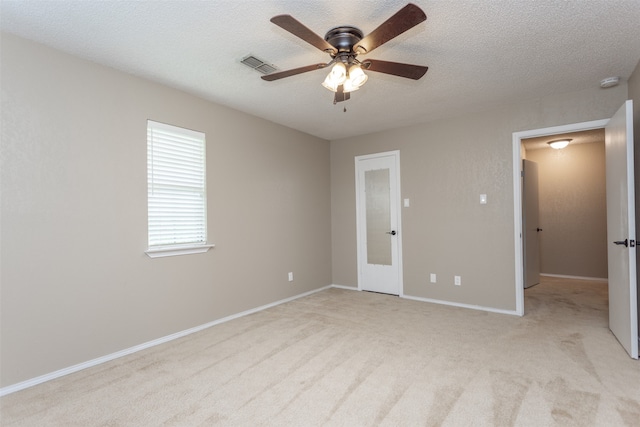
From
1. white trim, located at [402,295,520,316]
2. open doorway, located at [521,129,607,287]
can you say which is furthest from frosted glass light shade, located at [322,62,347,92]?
open doorway, located at [521,129,607,287]

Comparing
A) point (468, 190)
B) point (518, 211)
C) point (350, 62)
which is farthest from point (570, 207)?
point (350, 62)

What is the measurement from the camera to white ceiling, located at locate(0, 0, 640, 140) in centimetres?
207

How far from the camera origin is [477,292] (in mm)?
4160

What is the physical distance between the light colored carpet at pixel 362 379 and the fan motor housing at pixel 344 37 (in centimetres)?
231

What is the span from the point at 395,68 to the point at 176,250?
8.49 ft

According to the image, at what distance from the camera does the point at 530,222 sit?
549 cm

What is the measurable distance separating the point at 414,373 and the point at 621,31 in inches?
114

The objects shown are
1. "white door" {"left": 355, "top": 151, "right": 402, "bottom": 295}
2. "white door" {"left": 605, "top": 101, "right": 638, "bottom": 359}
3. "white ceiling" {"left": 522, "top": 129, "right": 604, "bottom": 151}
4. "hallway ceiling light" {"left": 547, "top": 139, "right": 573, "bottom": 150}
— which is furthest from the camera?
"hallway ceiling light" {"left": 547, "top": 139, "right": 573, "bottom": 150}

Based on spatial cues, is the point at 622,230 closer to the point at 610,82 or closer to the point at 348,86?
the point at 610,82

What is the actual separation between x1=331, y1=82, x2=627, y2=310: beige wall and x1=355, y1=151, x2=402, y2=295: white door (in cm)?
13

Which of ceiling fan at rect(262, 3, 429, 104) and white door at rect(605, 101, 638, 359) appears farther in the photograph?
white door at rect(605, 101, 638, 359)

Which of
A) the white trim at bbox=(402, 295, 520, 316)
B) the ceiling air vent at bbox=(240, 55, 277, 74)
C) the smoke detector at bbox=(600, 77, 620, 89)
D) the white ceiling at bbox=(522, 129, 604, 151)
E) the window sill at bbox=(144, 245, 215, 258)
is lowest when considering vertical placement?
the white trim at bbox=(402, 295, 520, 316)

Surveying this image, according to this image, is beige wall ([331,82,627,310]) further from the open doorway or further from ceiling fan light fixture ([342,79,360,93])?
ceiling fan light fixture ([342,79,360,93])

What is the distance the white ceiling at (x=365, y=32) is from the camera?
2.07 metres
